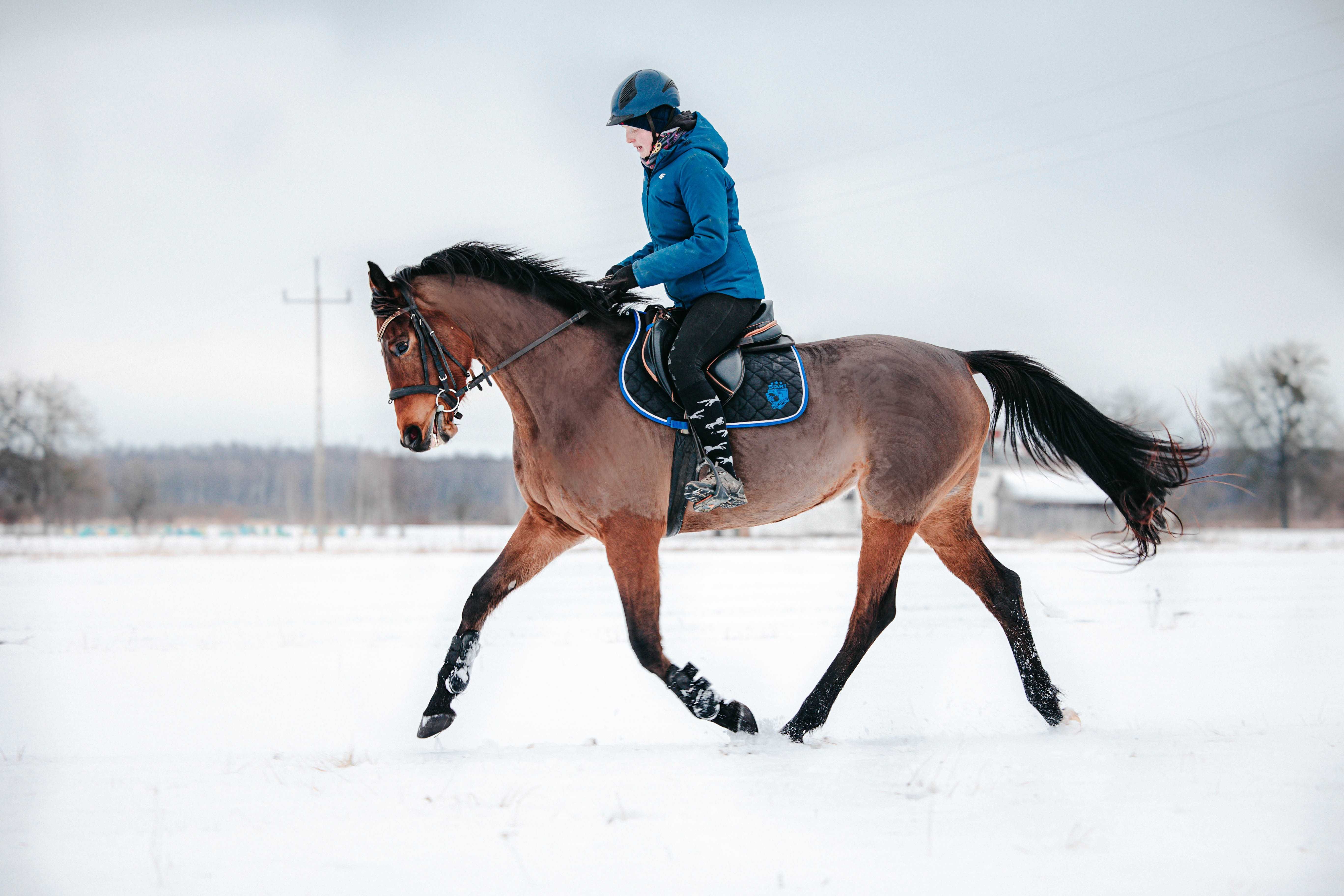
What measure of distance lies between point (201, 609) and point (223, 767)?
8539mm

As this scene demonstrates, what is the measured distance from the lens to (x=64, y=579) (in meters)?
A: 15.8

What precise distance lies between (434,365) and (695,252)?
1.44 metres

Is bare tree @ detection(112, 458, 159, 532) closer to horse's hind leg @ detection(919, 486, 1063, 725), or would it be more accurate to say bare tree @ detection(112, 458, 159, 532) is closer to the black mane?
the black mane

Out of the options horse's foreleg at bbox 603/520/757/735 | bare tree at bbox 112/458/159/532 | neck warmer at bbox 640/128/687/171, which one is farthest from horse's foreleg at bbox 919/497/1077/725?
bare tree at bbox 112/458/159/532

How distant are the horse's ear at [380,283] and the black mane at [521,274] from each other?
24 centimetres

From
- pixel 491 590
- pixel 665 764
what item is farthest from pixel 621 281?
pixel 665 764

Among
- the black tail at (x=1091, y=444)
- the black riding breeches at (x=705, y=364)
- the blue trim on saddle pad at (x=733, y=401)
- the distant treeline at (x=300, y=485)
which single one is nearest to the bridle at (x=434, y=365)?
the blue trim on saddle pad at (x=733, y=401)

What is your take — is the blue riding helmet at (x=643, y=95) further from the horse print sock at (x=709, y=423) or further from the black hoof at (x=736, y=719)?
the black hoof at (x=736, y=719)

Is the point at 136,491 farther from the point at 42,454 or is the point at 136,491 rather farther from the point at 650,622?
the point at 650,622

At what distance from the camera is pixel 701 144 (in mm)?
4488

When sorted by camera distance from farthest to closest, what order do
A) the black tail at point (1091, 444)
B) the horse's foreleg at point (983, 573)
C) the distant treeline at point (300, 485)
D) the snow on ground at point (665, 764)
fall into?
the distant treeline at point (300, 485) → the black tail at point (1091, 444) → the horse's foreleg at point (983, 573) → the snow on ground at point (665, 764)

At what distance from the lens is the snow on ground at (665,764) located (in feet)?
8.77

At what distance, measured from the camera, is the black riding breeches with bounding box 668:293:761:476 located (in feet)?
14.4

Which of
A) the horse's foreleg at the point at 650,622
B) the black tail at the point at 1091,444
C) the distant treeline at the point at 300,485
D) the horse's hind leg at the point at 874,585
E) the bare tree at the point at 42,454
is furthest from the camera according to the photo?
the distant treeline at the point at 300,485
